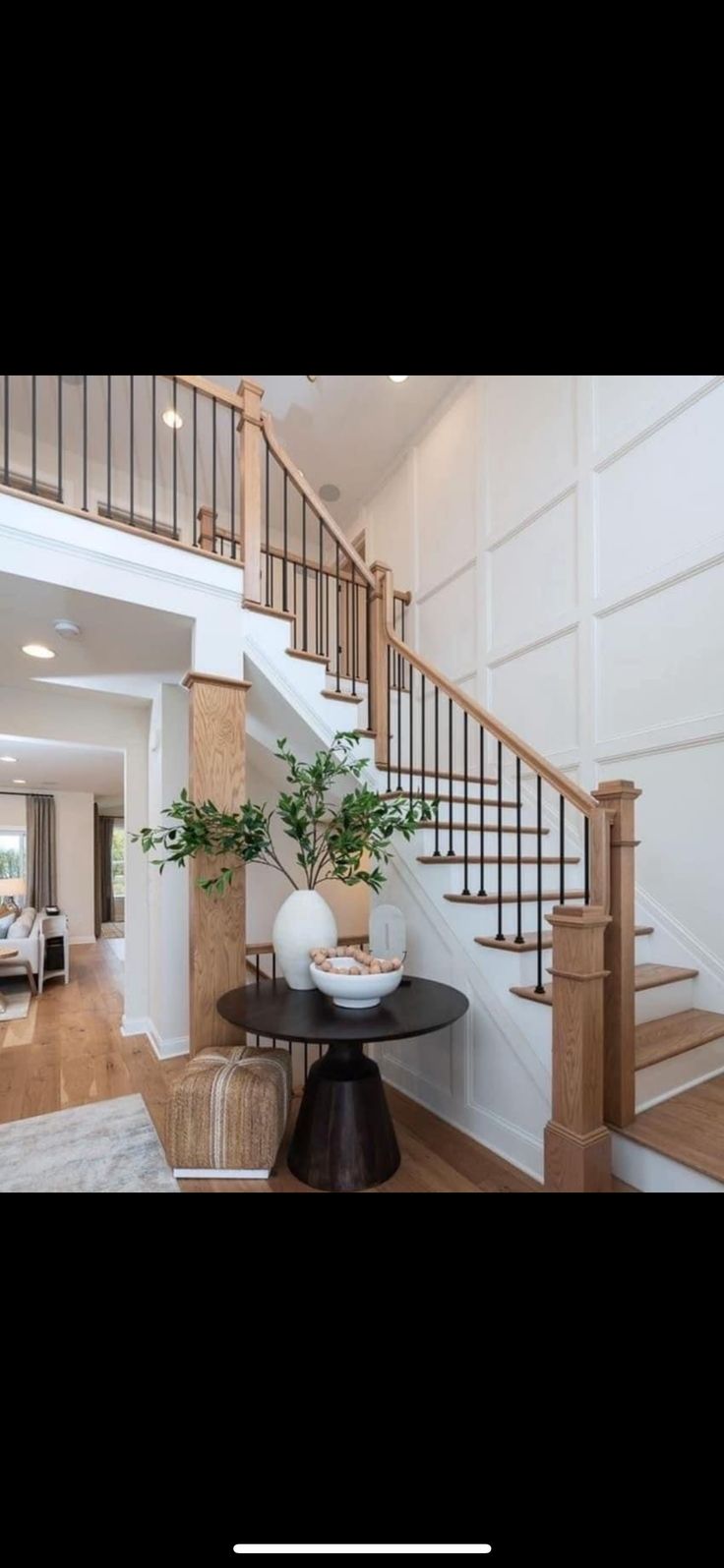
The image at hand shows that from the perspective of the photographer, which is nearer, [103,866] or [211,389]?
[211,389]

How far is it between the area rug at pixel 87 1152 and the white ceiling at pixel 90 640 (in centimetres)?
213

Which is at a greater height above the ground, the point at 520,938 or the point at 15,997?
the point at 520,938

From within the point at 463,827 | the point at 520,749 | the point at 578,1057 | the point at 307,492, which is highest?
the point at 307,492

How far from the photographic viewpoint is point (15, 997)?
492cm

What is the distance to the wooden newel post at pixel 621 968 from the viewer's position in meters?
1.62

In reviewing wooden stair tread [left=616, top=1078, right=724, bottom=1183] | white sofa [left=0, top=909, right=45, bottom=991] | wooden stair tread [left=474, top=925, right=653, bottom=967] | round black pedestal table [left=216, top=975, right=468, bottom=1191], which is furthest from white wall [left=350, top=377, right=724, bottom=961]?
white sofa [left=0, top=909, right=45, bottom=991]

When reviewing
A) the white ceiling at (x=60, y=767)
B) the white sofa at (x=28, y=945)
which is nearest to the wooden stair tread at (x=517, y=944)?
the white ceiling at (x=60, y=767)

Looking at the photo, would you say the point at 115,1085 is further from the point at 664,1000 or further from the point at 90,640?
the point at 664,1000

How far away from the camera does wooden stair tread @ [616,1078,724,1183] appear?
1449 millimetres

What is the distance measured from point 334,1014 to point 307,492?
2560 mm

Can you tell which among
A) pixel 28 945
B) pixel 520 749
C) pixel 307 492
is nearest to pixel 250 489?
pixel 307 492

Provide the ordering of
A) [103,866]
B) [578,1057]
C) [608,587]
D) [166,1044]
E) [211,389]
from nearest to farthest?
[578,1057]
[211,389]
[608,587]
[166,1044]
[103,866]

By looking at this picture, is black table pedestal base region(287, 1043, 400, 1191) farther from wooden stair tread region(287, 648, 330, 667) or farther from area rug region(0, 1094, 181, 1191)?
wooden stair tread region(287, 648, 330, 667)
